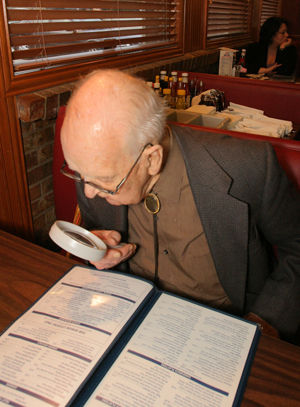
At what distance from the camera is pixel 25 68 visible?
1.69 meters

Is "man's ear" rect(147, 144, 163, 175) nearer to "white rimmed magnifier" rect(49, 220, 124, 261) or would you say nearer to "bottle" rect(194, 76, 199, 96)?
"white rimmed magnifier" rect(49, 220, 124, 261)

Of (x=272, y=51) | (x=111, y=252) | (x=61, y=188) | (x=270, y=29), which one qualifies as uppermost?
(x=270, y=29)

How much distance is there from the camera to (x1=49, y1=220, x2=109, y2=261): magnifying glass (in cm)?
87

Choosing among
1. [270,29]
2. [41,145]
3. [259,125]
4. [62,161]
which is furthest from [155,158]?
[270,29]

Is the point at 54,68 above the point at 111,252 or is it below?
above

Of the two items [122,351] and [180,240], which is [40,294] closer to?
[122,351]

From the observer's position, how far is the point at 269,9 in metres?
6.16

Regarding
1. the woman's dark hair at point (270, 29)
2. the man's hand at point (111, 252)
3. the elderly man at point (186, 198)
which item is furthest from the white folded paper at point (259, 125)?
the woman's dark hair at point (270, 29)

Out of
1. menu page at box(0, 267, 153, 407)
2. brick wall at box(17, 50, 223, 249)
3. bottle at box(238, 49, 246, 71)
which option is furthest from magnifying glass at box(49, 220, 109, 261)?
bottle at box(238, 49, 246, 71)

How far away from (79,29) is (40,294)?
5.66 ft

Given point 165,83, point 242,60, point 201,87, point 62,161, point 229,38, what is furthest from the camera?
point 229,38

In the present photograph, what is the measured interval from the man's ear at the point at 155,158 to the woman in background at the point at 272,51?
155 inches

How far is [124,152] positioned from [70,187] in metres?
0.89

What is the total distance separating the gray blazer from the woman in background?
3811mm
